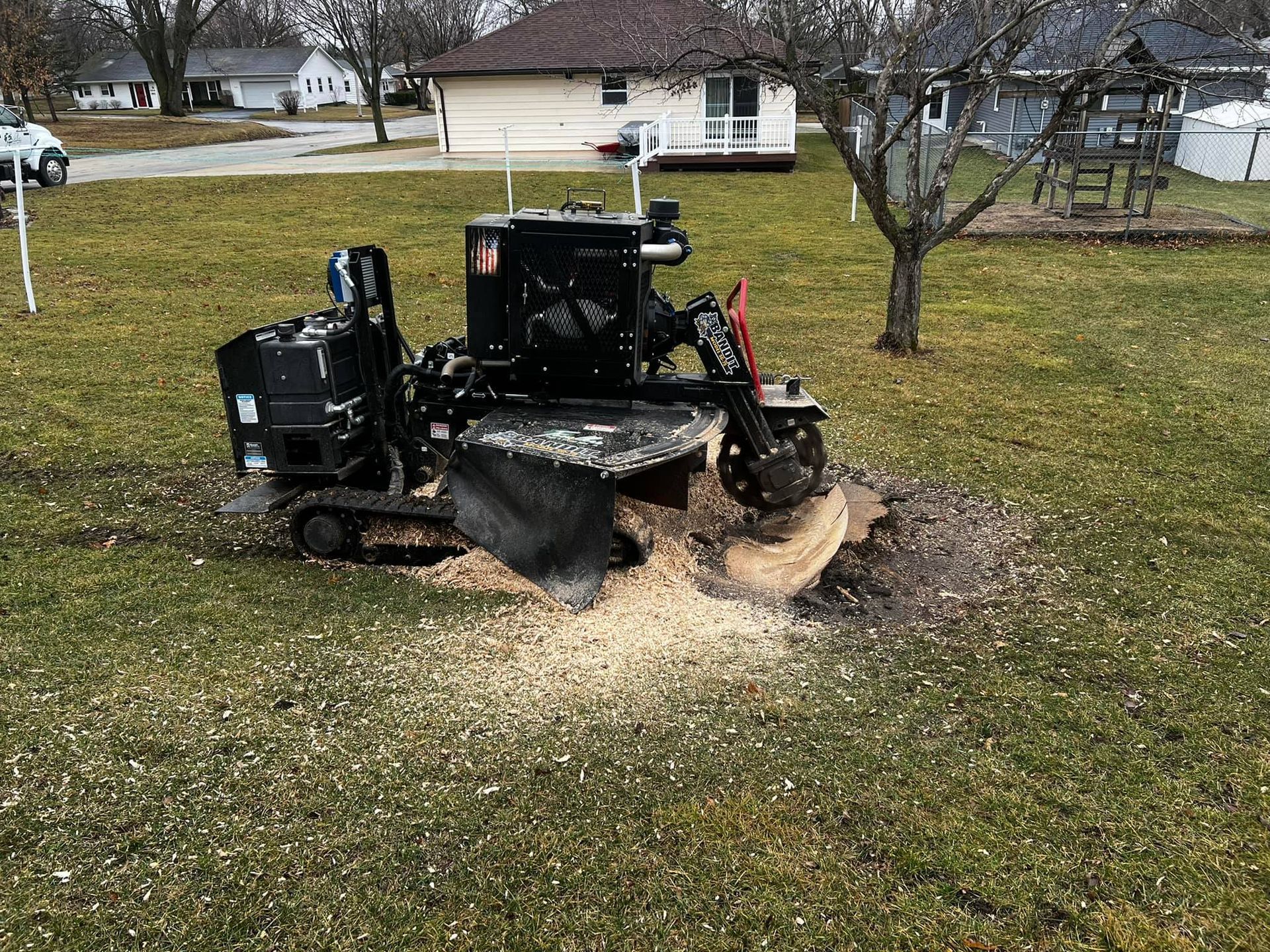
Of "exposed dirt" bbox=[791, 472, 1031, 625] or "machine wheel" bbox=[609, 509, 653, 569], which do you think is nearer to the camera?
"exposed dirt" bbox=[791, 472, 1031, 625]

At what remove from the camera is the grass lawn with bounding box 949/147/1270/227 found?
19.8 meters

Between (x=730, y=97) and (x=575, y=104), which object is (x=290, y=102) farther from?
(x=730, y=97)

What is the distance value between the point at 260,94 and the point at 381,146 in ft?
145

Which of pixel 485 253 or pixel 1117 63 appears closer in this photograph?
pixel 485 253

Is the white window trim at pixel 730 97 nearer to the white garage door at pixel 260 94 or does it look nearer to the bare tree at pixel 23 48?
the bare tree at pixel 23 48

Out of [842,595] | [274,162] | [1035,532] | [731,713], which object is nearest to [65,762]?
[731,713]

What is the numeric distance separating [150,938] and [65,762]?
1.10 meters

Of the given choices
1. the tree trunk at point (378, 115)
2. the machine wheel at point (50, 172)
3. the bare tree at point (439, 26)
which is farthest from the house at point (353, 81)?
the machine wheel at point (50, 172)

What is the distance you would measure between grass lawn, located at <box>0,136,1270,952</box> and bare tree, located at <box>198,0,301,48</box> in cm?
8844

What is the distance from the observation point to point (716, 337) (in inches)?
219

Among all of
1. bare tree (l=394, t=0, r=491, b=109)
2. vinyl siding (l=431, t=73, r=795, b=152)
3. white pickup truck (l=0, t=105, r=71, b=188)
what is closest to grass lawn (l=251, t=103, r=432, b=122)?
bare tree (l=394, t=0, r=491, b=109)

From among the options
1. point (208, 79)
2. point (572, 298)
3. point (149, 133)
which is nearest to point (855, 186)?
point (572, 298)

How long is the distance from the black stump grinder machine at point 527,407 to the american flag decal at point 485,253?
11 millimetres

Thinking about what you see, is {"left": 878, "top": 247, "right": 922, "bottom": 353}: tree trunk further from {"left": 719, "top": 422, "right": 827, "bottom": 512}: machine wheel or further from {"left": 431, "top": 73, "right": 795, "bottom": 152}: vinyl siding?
{"left": 431, "top": 73, "right": 795, "bottom": 152}: vinyl siding
